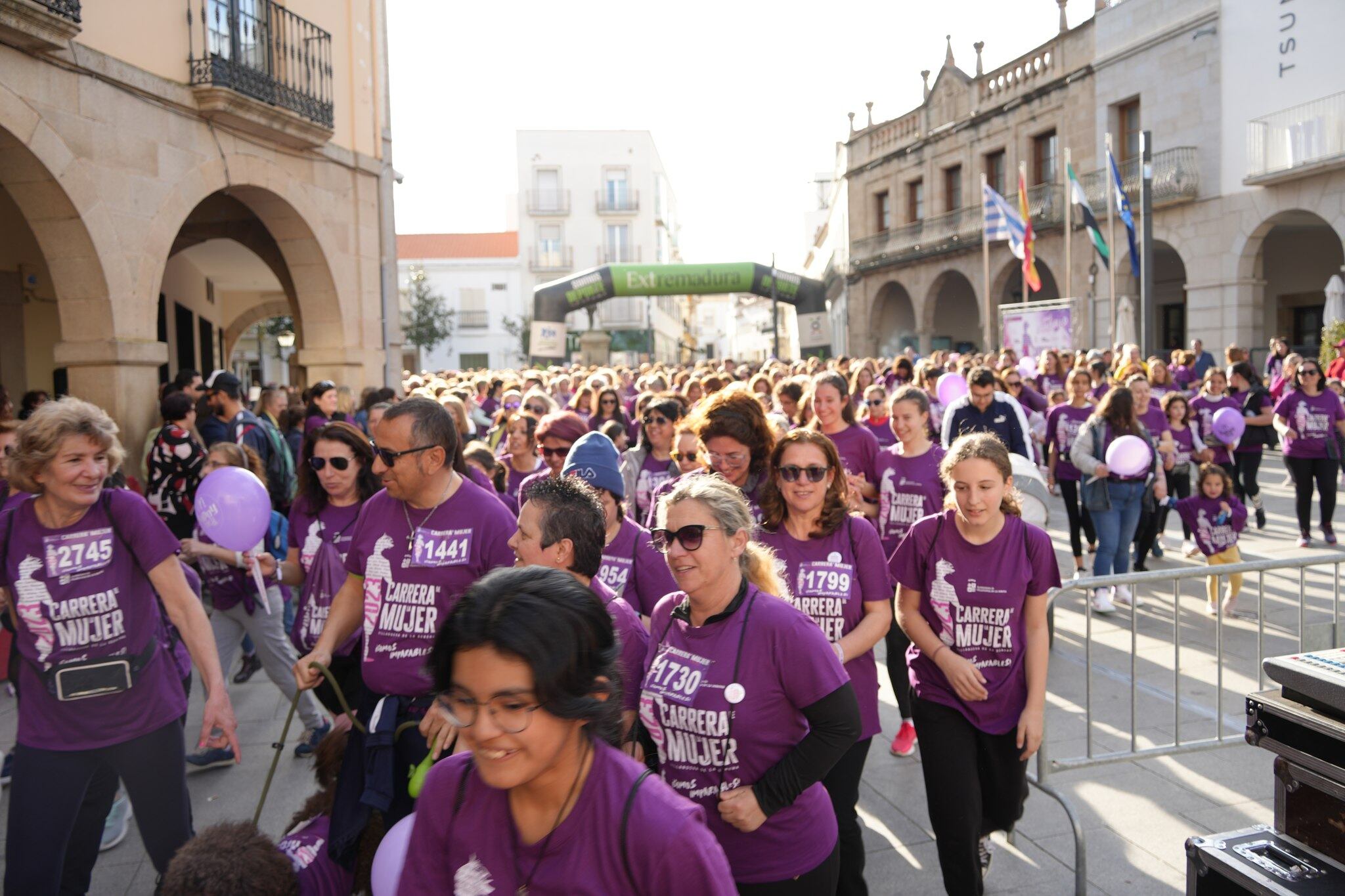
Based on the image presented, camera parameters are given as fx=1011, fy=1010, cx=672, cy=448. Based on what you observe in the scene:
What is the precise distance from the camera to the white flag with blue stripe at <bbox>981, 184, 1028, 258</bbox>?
20.2m

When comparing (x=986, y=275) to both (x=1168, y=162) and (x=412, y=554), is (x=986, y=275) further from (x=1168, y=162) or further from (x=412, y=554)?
(x=412, y=554)

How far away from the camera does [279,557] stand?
628cm

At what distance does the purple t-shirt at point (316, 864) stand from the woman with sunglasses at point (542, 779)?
1.19 metres

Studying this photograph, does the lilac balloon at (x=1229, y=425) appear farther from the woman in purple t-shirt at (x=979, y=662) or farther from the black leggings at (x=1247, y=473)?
the woman in purple t-shirt at (x=979, y=662)

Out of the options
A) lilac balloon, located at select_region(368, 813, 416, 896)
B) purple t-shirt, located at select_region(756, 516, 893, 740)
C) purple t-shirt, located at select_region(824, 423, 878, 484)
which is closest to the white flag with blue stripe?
purple t-shirt, located at select_region(824, 423, 878, 484)

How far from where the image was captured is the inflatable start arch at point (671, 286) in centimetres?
2797

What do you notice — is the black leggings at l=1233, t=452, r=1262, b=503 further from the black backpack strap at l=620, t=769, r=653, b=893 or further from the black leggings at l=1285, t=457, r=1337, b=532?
the black backpack strap at l=620, t=769, r=653, b=893

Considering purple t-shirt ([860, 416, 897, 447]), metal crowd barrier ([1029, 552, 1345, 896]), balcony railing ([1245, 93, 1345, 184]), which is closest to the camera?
metal crowd barrier ([1029, 552, 1345, 896])

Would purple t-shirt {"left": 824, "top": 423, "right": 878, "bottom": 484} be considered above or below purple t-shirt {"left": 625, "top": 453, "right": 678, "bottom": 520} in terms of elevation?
above

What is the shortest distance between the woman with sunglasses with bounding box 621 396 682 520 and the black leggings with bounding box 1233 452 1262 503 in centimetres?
736

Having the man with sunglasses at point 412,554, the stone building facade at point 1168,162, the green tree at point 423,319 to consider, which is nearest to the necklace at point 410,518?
the man with sunglasses at point 412,554

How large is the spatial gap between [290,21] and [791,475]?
10.0m

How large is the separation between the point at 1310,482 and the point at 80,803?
10410mm

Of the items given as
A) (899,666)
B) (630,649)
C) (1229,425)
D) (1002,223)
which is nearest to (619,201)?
(1002,223)
